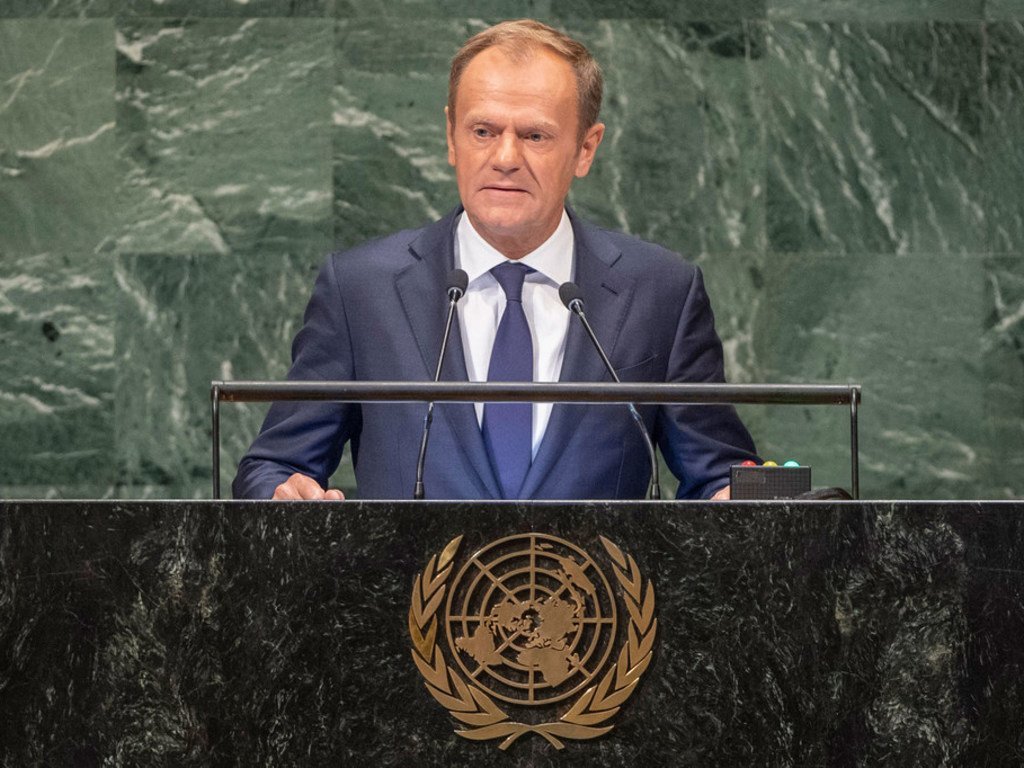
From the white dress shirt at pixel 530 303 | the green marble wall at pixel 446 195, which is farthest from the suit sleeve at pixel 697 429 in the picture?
the green marble wall at pixel 446 195

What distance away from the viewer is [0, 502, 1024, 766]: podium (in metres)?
2.10

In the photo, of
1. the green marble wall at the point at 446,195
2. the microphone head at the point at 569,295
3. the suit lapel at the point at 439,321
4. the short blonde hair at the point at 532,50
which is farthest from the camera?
the green marble wall at the point at 446,195

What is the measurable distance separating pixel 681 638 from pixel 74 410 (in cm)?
347

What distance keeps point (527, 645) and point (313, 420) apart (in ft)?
3.96

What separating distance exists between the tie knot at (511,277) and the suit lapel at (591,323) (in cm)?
12

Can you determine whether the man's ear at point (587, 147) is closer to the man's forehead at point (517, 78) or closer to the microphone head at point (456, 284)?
the man's forehead at point (517, 78)

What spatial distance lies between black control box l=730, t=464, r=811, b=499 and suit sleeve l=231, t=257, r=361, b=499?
0.93 m

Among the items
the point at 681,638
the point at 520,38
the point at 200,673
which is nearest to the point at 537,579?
the point at 681,638

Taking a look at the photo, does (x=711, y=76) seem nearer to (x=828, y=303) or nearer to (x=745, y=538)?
(x=828, y=303)

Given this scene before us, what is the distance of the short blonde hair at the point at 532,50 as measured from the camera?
333 cm

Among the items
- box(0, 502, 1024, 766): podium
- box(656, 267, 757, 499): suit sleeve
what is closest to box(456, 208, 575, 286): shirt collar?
box(656, 267, 757, 499): suit sleeve

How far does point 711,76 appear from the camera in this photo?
518 cm

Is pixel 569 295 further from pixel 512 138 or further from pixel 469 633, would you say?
pixel 469 633

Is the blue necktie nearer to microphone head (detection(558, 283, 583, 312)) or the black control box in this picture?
microphone head (detection(558, 283, 583, 312))
